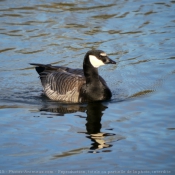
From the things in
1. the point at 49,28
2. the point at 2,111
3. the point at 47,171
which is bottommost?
the point at 47,171

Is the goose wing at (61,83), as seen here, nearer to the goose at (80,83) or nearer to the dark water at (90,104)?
the goose at (80,83)

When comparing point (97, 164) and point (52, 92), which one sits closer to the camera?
point (97, 164)

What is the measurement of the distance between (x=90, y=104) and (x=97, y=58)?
104cm

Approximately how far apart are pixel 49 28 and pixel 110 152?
9299 mm

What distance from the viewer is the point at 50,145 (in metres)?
10.5

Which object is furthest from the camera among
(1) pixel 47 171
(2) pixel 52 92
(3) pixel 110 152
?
(2) pixel 52 92

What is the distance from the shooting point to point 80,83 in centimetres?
1416

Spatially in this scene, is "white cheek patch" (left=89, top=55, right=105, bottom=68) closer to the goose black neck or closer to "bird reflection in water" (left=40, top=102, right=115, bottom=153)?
the goose black neck

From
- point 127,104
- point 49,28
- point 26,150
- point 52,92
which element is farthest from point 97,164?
point 49,28

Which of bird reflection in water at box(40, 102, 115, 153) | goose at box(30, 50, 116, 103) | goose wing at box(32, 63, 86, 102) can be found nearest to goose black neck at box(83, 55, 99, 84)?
goose at box(30, 50, 116, 103)

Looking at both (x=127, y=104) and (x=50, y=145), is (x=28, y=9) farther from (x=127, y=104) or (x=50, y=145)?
(x=50, y=145)

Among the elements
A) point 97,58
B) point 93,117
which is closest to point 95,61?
point 97,58

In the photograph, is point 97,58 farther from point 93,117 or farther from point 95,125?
point 95,125

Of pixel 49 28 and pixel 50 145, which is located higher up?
pixel 49 28
